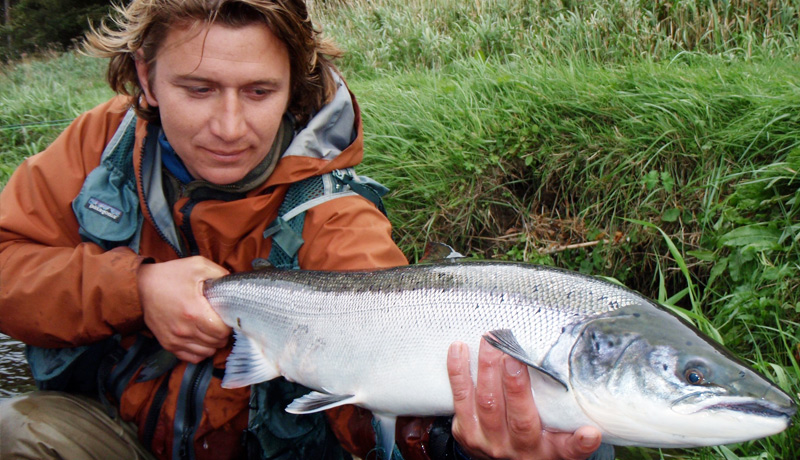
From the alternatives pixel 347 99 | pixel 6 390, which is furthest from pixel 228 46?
pixel 6 390

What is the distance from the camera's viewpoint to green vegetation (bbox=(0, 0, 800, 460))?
10.2 feet

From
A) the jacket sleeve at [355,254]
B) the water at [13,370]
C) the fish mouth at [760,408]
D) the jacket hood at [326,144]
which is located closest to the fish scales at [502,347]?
the fish mouth at [760,408]

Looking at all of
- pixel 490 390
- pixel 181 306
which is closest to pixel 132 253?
pixel 181 306

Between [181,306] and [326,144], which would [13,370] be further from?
[326,144]

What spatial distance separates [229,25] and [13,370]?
266cm

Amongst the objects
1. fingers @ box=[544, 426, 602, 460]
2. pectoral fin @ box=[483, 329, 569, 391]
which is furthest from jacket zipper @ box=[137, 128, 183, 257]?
fingers @ box=[544, 426, 602, 460]

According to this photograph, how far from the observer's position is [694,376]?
1624 mm

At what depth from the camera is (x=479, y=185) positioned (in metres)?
4.07

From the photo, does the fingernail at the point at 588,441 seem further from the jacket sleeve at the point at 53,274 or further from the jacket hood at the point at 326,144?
the jacket sleeve at the point at 53,274

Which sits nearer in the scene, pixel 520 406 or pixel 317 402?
pixel 520 406

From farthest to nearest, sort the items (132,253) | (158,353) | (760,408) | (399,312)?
1. (158,353)
2. (132,253)
3. (399,312)
4. (760,408)

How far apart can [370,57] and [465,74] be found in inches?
85.5

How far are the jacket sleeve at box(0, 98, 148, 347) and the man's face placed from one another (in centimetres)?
48

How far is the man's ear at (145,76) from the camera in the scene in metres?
2.50
